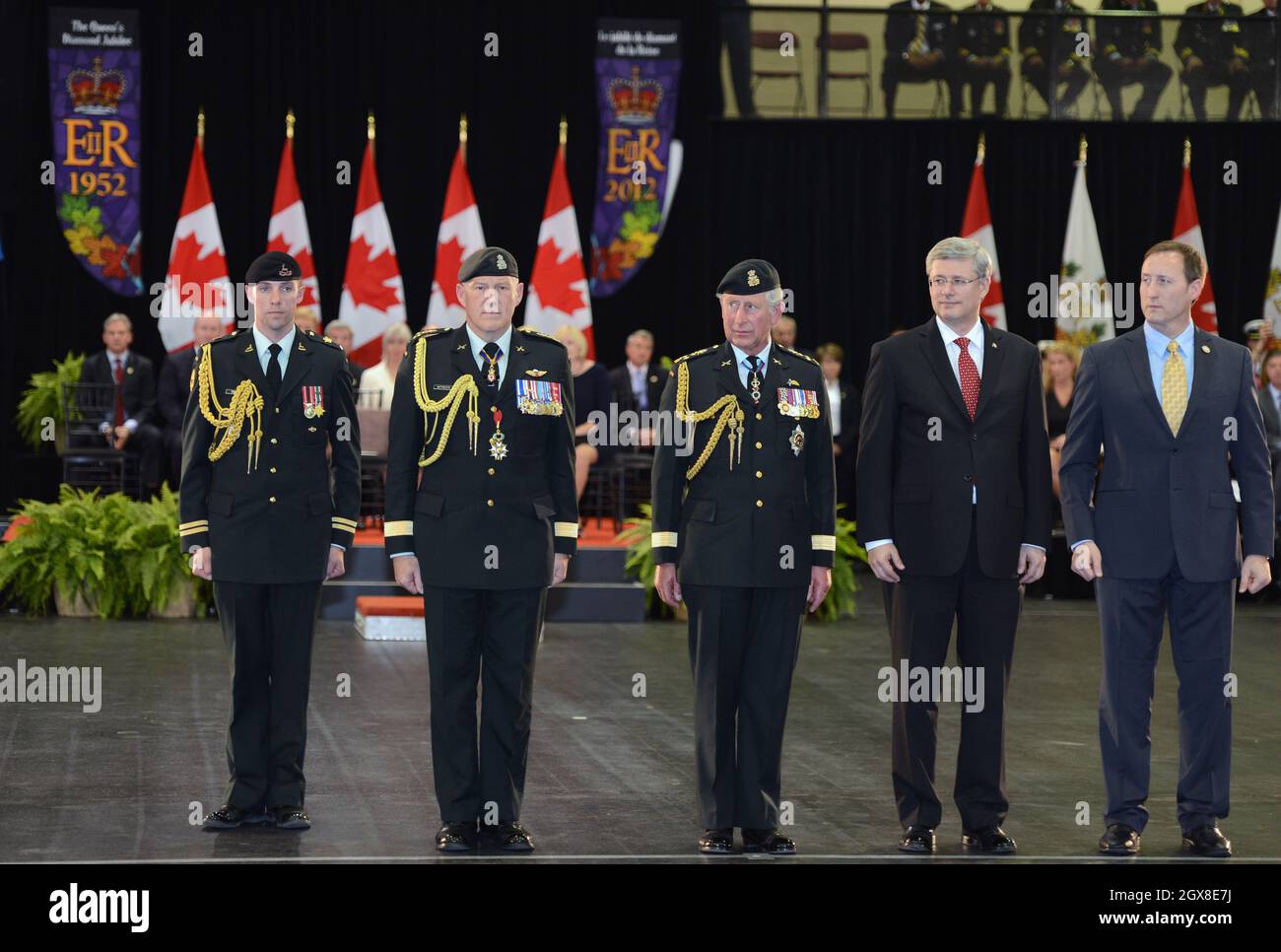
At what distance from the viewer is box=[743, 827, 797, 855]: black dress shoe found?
418 cm

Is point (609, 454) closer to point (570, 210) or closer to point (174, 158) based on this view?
point (570, 210)

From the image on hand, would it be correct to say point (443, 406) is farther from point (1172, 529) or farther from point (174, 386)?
point (174, 386)

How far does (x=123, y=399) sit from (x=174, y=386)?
72 cm

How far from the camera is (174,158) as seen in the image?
12781 mm

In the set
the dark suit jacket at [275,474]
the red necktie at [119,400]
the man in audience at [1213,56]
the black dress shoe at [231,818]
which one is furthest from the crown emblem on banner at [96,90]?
the black dress shoe at [231,818]

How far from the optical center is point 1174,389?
171 inches

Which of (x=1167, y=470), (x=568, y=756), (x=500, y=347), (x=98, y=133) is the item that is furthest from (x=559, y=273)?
(x=1167, y=470)

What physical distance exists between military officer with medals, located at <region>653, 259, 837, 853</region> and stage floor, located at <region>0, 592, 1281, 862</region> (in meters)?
0.23

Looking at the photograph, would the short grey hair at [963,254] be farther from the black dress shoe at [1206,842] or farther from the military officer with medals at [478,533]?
the black dress shoe at [1206,842]

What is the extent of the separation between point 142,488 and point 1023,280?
688 cm

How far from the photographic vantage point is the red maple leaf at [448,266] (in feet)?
40.0

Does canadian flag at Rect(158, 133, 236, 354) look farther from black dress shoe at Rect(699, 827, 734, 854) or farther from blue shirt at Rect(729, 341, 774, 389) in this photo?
black dress shoe at Rect(699, 827, 734, 854)

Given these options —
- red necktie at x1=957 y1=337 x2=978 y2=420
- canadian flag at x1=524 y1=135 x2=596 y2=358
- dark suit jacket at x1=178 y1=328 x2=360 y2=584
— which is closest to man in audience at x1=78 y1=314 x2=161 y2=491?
canadian flag at x1=524 y1=135 x2=596 y2=358
